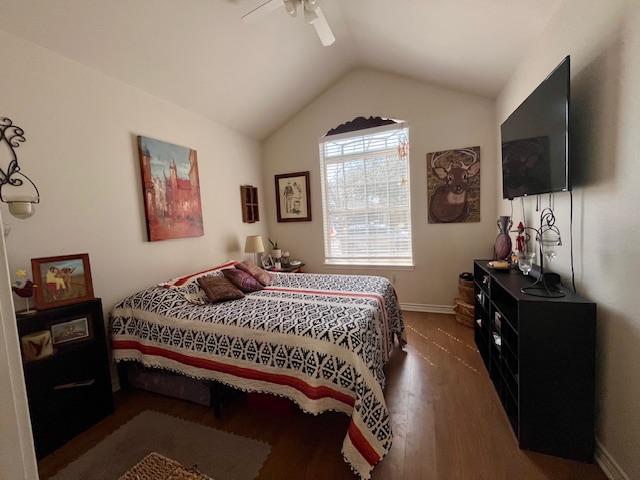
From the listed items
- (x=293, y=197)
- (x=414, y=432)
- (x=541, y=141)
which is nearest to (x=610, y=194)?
(x=541, y=141)

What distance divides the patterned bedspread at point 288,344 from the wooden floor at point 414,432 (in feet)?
0.83

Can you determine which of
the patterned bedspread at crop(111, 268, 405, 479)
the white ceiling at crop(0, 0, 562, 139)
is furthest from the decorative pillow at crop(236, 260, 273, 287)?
the white ceiling at crop(0, 0, 562, 139)

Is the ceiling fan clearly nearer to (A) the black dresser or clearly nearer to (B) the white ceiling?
(B) the white ceiling

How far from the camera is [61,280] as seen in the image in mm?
1812

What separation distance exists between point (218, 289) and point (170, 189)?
1159 millimetres

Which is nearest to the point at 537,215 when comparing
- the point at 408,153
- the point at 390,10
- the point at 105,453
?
the point at 408,153

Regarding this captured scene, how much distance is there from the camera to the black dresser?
5.43ft

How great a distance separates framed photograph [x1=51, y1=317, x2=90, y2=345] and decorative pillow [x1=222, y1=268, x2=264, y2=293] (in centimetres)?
107

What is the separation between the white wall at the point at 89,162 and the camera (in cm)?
180

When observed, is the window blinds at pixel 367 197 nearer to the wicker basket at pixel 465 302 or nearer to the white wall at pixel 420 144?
the white wall at pixel 420 144

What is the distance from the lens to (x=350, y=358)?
1553 millimetres

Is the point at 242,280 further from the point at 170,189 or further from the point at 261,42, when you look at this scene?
the point at 261,42

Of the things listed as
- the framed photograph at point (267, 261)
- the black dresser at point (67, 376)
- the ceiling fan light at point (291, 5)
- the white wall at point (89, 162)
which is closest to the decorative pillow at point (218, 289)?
the white wall at point (89, 162)

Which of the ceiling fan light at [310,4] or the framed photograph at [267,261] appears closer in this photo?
the ceiling fan light at [310,4]
